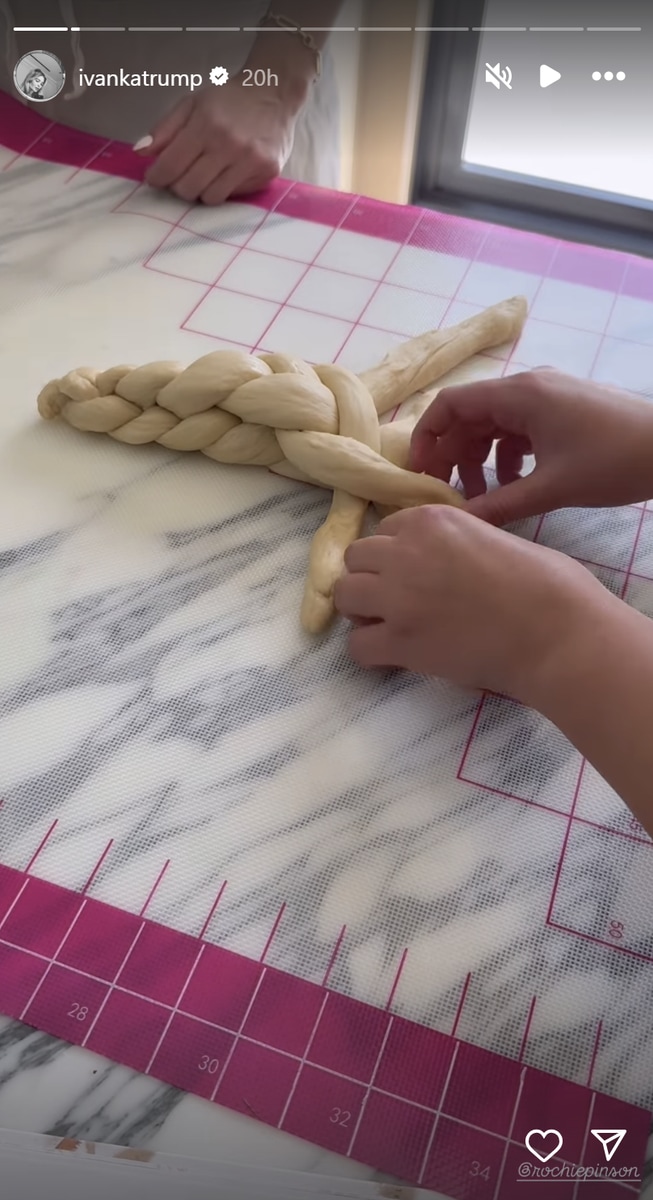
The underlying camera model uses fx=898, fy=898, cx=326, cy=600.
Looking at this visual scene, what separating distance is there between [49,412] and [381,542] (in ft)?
1.38

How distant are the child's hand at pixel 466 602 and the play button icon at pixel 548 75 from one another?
1.09 m

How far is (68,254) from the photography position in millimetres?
1157

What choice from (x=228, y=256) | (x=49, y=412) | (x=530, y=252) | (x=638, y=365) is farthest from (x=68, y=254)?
(x=638, y=365)

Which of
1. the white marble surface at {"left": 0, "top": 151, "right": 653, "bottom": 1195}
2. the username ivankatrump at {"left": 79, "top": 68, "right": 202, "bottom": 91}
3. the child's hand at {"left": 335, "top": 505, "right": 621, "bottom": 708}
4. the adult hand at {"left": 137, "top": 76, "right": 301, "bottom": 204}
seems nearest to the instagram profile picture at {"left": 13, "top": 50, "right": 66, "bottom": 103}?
the username ivankatrump at {"left": 79, "top": 68, "right": 202, "bottom": 91}

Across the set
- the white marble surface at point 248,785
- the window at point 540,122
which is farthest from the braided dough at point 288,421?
the window at point 540,122

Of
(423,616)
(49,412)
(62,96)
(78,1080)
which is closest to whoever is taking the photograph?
(78,1080)

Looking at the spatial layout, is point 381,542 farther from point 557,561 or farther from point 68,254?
point 68,254

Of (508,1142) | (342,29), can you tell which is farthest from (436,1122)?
(342,29)

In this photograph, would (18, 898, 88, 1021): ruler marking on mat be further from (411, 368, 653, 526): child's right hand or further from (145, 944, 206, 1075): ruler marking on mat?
(411, 368, 653, 526): child's right hand

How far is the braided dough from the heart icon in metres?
0.43

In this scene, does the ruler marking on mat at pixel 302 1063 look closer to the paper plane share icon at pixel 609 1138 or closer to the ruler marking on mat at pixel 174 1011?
the ruler marking on mat at pixel 174 1011

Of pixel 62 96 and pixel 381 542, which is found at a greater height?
pixel 62 96

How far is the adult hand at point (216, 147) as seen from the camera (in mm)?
1196

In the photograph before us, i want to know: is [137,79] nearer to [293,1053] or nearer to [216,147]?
[216,147]
